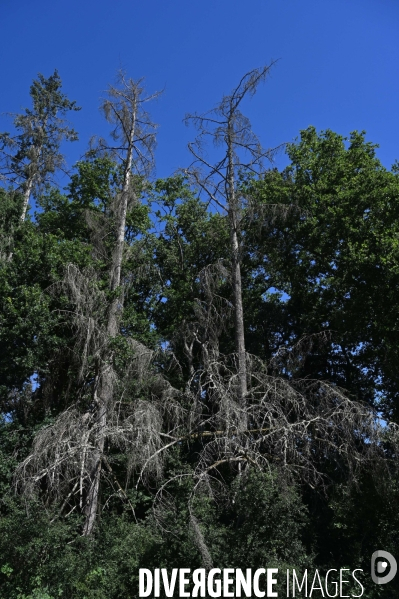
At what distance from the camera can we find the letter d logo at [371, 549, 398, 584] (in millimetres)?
8633

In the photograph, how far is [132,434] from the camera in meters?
10.8

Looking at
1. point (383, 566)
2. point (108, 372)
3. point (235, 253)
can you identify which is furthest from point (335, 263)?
point (383, 566)

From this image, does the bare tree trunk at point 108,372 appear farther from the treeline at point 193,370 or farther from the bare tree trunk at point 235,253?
the bare tree trunk at point 235,253

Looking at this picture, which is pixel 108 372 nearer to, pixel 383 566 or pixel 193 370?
pixel 193 370

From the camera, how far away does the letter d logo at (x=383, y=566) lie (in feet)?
28.3

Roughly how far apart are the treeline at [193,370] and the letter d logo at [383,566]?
0.18m

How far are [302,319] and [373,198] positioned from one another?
400cm

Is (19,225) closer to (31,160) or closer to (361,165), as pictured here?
(31,160)

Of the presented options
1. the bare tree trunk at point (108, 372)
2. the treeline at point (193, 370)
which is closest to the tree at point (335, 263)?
the treeline at point (193, 370)

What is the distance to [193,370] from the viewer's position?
47.2ft

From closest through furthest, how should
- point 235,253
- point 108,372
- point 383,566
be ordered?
point 383,566
point 108,372
point 235,253

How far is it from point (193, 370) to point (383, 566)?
272 inches

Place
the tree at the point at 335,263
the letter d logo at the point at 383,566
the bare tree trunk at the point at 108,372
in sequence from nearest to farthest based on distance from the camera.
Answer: the letter d logo at the point at 383,566 < the bare tree trunk at the point at 108,372 < the tree at the point at 335,263

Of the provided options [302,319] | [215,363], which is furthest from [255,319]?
[215,363]
